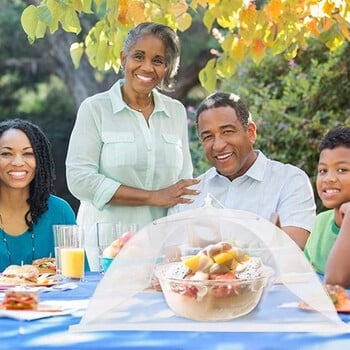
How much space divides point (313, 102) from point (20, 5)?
527cm

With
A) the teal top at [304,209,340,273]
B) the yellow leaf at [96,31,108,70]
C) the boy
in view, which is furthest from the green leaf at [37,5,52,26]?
the teal top at [304,209,340,273]

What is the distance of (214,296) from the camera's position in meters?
2.19

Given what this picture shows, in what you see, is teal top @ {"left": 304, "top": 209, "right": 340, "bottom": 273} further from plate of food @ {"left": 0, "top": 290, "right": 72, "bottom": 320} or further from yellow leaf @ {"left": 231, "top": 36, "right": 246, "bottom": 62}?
yellow leaf @ {"left": 231, "top": 36, "right": 246, "bottom": 62}

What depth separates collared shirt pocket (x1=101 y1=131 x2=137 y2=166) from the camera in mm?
3834

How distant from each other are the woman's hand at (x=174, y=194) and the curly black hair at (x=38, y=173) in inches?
17.4

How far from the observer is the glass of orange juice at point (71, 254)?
297 centimetres

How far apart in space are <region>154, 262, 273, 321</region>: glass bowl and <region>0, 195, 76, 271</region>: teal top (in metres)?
1.34

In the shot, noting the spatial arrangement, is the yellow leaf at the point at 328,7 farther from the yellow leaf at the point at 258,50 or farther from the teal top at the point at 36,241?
the teal top at the point at 36,241

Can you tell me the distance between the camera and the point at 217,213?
231cm

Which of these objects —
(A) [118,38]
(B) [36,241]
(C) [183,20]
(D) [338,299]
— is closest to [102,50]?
(A) [118,38]

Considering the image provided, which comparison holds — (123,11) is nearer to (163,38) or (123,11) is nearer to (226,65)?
(163,38)

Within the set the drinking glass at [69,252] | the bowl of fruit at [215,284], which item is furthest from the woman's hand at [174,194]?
the bowl of fruit at [215,284]

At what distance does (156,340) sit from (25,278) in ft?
3.24

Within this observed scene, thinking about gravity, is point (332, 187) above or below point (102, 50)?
below
